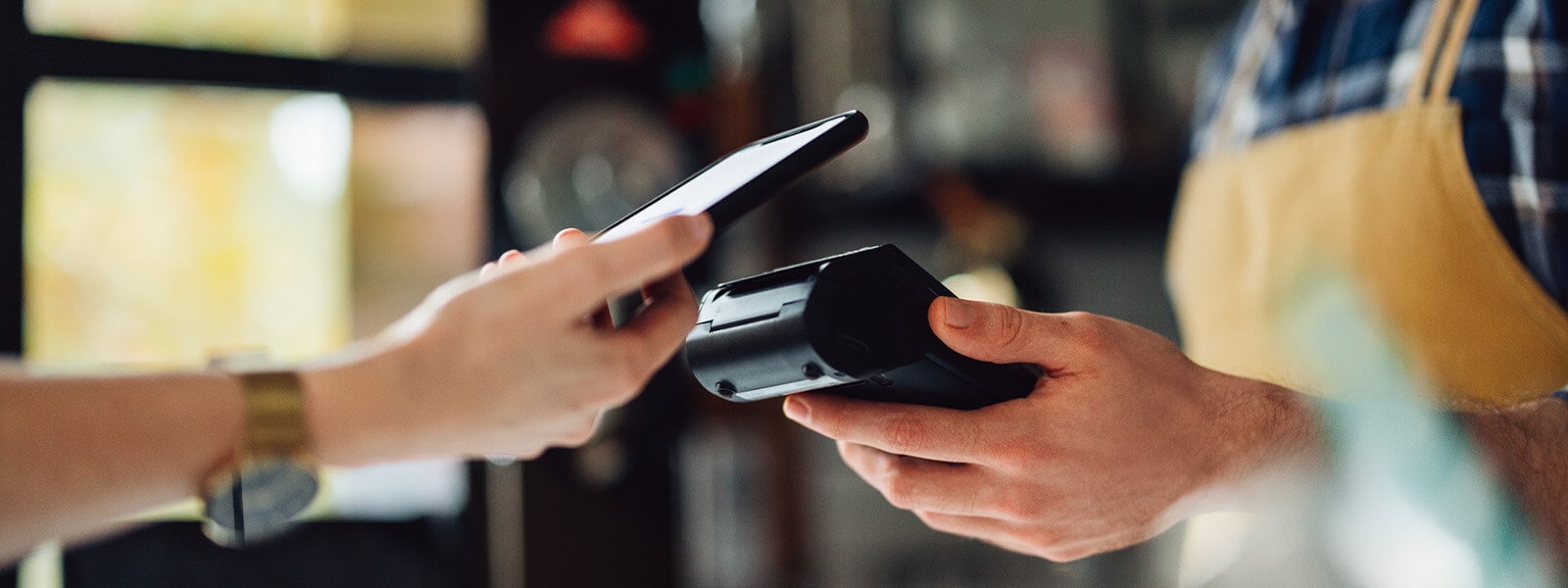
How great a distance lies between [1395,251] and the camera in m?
1.12

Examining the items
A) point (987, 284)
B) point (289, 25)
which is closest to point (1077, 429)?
point (987, 284)

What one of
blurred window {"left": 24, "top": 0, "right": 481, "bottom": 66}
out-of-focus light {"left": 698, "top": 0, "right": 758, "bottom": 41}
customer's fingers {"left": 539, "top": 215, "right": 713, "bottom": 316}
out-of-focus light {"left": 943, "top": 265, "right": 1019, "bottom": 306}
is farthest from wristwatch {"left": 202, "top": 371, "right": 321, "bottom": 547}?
out-of-focus light {"left": 698, "top": 0, "right": 758, "bottom": 41}

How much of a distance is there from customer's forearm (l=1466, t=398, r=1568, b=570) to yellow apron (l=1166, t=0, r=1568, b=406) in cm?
6

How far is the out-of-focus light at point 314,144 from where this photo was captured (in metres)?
2.35

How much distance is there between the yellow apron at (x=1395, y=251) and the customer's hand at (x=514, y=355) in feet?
1.92

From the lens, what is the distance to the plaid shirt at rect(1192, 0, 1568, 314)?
100 cm

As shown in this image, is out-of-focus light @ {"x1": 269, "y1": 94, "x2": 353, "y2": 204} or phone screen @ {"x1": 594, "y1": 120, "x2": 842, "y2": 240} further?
out-of-focus light @ {"x1": 269, "y1": 94, "x2": 353, "y2": 204}

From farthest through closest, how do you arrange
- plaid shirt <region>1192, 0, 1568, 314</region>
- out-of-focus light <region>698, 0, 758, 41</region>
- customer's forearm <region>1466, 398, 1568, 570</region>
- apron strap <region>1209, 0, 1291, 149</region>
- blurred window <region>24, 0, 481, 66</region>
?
1. out-of-focus light <region>698, 0, 758, 41</region>
2. blurred window <region>24, 0, 481, 66</region>
3. apron strap <region>1209, 0, 1291, 149</region>
4. plaid shirt <region>1192, 0, 1568, 314</region>
5. customer's forearm <region>1466, 398, 1568, 570</region>

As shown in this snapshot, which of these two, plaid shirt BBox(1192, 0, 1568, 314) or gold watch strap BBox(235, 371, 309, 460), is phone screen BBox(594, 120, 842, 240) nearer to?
gold watch strap BBox(235, 371, 309, 460)

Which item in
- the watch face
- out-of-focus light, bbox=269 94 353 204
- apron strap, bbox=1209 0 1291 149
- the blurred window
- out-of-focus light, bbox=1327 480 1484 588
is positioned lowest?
out-of-focus light, bbox=1327 480 1484 588

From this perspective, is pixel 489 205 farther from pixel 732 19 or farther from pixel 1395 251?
pixel 1395 251

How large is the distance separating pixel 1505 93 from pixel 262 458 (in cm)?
116

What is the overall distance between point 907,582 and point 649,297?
248cm

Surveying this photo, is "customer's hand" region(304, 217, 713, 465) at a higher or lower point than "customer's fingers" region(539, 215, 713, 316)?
lower
